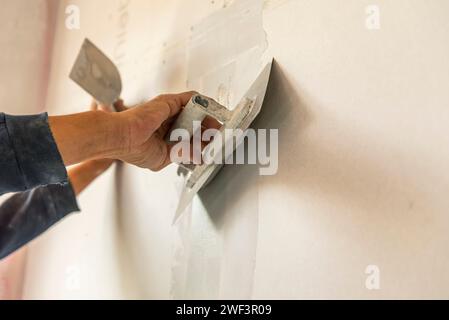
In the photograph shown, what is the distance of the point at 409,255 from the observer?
598 mm

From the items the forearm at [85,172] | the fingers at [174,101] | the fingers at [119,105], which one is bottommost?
the forearm at [85,172]

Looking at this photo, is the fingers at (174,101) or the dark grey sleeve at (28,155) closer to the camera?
the dark grey sleeve at (28,155)

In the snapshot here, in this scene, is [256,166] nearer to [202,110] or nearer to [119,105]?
[202,110]

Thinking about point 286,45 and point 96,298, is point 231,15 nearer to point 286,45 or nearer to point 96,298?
point 286,45

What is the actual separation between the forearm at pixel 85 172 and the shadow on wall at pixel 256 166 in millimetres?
517

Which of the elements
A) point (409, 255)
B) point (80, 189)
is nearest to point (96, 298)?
point (80, 189)

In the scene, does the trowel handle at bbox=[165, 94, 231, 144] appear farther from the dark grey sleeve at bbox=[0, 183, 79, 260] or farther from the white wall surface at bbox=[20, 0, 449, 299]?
the dark grey sleeve at bbox=[0, 183, 79, 260]

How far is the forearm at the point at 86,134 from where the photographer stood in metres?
0.79

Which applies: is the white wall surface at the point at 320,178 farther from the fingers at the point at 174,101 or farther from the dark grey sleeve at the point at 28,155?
the dark grey sleeve at the point at 28,155

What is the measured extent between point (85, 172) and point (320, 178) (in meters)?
0.92

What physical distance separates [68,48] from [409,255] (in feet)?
5.21

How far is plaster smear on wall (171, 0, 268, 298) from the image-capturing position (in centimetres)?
88

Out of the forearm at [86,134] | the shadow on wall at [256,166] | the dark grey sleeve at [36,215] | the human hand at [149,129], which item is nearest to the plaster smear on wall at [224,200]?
the shadow on wall at [256,166]

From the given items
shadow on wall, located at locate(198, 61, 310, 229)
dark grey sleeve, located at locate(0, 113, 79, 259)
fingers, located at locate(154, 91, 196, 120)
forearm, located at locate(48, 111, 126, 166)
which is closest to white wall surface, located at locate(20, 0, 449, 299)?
shadow on wall, located at locate(198, 61, 310, 229)
